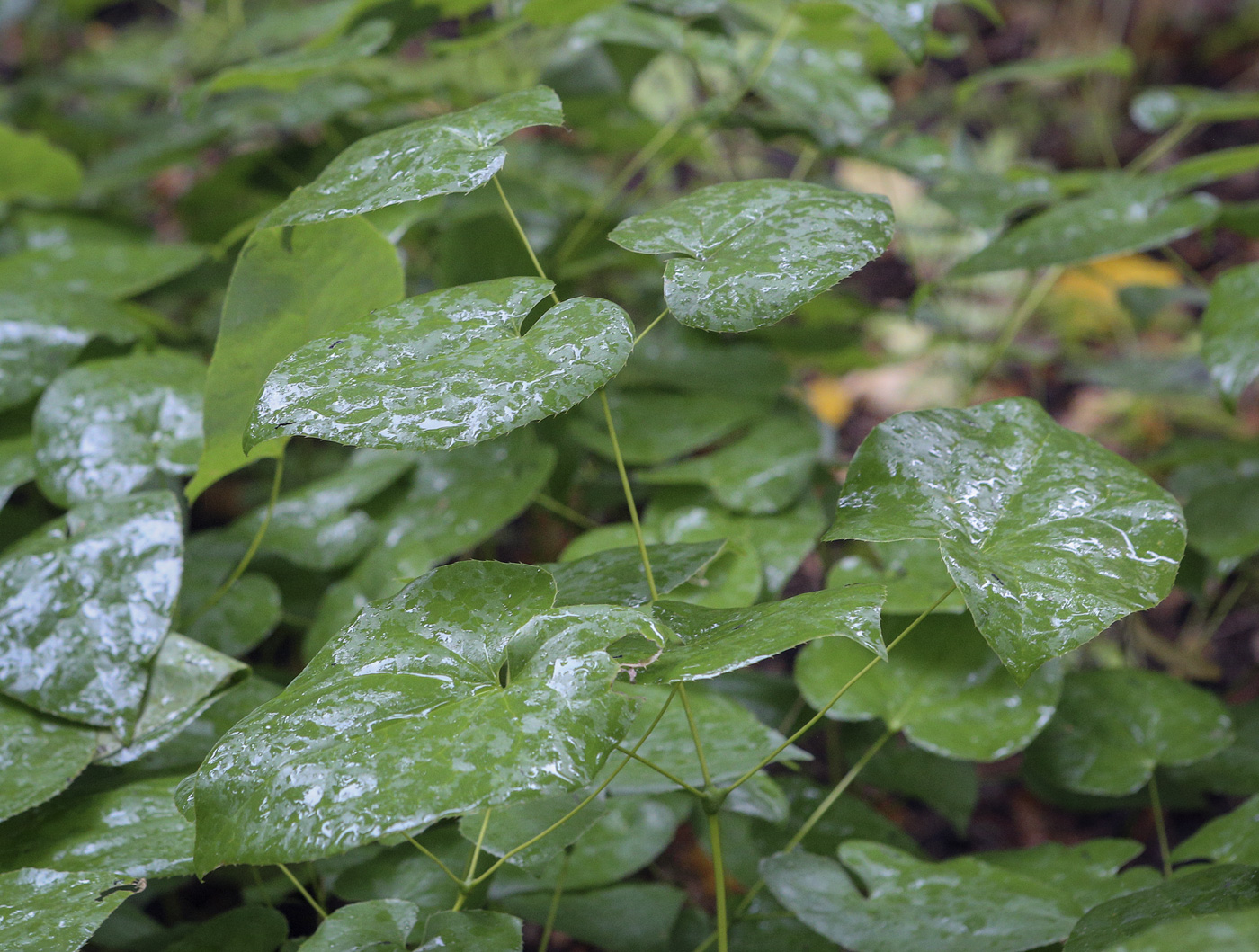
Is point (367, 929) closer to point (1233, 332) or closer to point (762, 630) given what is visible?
point (762, 630)

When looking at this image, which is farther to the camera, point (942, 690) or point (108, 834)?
point (942, 690)

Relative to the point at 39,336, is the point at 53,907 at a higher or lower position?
lower

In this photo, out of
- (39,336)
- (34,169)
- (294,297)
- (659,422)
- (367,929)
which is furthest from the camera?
(34,169)

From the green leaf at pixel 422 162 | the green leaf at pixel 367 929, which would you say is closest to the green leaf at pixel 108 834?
the green leaf at pixel 367 929

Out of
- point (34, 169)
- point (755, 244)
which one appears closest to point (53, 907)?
point (755, 244)

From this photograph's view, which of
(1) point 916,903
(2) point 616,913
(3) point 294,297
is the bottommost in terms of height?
(2) point 616,913

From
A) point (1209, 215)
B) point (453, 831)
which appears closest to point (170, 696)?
point (453, 831)

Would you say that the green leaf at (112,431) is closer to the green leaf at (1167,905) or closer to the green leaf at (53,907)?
the green leaf at (53,907)

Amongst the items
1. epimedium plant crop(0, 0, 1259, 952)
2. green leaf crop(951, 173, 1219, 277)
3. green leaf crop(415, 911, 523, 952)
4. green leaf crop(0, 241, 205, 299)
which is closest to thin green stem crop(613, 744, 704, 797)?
epimedium plant crop(0, 0, 1259, 952)
